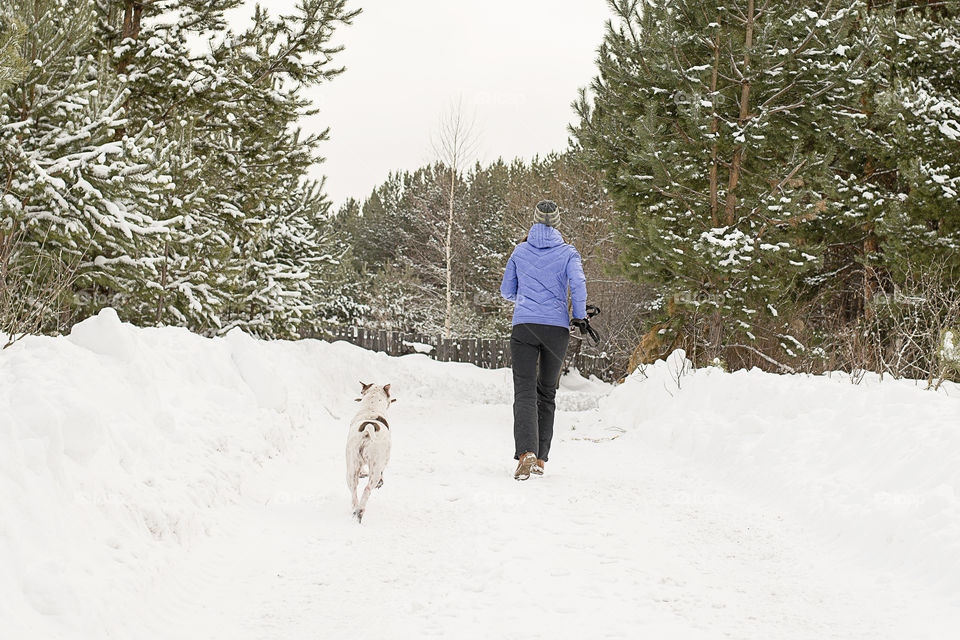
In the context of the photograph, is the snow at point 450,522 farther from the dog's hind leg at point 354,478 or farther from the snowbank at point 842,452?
the dog's hind leg at point 354,478

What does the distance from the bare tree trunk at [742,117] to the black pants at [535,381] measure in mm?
6816

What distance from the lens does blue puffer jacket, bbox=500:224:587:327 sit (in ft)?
19.6

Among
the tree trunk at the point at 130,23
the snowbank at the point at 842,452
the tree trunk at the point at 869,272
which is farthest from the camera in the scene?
the tree trunk at the point at 130,23

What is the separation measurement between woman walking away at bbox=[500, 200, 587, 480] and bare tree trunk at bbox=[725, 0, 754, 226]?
21.6ft

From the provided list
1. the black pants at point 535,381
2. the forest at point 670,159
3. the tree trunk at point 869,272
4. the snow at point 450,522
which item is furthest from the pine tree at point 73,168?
the tree trunk at point 869,272

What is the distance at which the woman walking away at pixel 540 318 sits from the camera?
19.4 feet

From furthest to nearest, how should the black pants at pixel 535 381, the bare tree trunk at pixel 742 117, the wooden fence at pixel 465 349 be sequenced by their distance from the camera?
1. the wooden fence at pixel 465 349
2. the bare tree trunk at pixel 742 117
3. the black pants at pixel 535 381

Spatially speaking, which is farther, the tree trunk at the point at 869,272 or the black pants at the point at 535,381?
the tree trunk at the point at 869,272

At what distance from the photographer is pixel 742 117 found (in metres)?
11.6

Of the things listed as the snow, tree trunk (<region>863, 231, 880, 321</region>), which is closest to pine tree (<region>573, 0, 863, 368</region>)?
tree trunk (<region>863, 231, 880, 321</region>)

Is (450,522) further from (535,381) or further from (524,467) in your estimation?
(535,381)

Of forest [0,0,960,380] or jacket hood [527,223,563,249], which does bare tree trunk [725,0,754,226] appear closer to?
forest [0,0,960,380]

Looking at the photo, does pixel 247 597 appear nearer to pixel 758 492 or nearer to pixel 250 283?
pixel 758 492

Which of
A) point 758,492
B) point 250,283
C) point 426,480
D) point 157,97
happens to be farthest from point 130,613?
point 250,283
